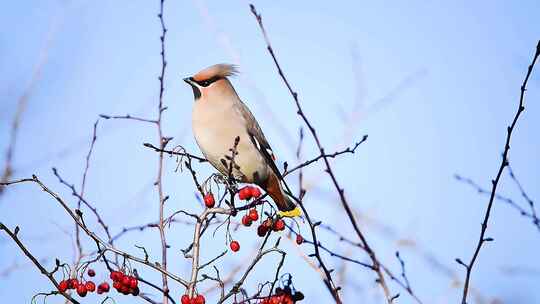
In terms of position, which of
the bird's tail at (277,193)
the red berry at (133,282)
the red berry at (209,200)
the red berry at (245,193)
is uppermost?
the bird's tail at (277,193)

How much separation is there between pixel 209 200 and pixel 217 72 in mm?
1931

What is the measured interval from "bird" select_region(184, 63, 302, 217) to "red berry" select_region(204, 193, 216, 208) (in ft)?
4.01

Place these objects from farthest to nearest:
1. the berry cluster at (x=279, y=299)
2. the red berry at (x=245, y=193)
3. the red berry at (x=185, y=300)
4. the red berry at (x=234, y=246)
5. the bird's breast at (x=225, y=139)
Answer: the bird's breast at (x=225, y=139) → the red berry at (x=245, y=193) → the red berry at (x=234, y=246) → the berry cluster at (x=279, y=299) → the red berry at (x=185, y=300)

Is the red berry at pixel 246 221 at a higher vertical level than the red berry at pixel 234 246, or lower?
higher

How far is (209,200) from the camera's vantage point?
2730 millimetres

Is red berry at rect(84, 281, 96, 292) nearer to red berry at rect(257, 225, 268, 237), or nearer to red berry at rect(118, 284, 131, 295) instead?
red berry at rect(118, 284, 131, 295)

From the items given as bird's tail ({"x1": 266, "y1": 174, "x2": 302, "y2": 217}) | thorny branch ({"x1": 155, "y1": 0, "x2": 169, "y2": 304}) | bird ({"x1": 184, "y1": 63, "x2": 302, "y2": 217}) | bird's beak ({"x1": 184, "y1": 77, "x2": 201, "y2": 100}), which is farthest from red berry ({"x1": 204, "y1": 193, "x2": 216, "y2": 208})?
bird's beak ({"x1": 184, "y1": 77, "x2": 201, "y2": 100})

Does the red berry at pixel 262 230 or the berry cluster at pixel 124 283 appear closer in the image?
the berry cluster at pixel 124 283

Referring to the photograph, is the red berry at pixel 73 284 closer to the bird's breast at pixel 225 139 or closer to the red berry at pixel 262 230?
the red berry at pixel 262 230

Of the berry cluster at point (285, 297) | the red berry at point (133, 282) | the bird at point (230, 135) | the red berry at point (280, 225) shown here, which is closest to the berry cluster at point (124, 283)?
the red berry at point (133, 282)

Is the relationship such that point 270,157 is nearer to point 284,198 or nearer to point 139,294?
point 284,198

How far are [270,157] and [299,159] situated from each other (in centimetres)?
152

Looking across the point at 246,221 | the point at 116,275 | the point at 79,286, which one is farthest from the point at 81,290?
the point at 246,221

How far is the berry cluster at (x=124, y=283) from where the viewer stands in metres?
2.52
